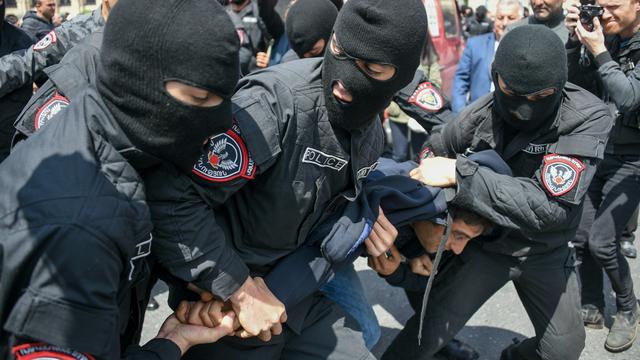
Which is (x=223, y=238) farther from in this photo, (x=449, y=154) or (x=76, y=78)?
(x=449, y=154)

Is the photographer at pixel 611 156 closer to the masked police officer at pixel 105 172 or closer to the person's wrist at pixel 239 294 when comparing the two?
the person's wrist at pixel 239 294

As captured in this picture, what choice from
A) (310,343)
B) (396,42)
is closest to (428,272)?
(310,343)

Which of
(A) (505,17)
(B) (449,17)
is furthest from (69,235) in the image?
(B) (449,17)

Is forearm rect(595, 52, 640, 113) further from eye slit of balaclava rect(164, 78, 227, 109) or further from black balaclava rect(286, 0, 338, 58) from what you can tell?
eye slit of balaclava rect(164, 78, 227, 109)

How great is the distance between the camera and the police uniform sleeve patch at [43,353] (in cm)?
134

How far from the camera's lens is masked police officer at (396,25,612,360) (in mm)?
2471

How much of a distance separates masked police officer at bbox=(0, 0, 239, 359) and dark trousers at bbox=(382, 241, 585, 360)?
165 cm

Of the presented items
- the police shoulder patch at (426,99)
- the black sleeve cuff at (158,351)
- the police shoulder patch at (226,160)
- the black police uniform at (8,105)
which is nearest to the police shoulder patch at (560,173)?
the police shoulder patch at (426,99)

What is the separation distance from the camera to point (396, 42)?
6.03 feet

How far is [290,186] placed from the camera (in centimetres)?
194

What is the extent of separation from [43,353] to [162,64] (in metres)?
0.72

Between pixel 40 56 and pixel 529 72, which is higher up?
pixel 529 72

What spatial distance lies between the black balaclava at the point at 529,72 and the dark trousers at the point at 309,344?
118 cm

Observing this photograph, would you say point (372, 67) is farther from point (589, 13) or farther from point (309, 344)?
point (589, 13)
